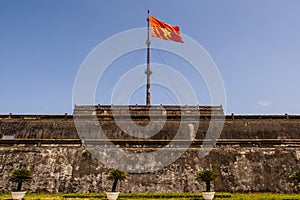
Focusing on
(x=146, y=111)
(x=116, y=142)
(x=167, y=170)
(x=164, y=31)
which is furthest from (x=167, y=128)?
(x=164, y=31)

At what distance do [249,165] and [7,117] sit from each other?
21579mm

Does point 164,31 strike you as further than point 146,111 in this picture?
No

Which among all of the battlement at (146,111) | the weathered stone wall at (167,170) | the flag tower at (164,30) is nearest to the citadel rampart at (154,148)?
the weathered stone wall at (167,170)

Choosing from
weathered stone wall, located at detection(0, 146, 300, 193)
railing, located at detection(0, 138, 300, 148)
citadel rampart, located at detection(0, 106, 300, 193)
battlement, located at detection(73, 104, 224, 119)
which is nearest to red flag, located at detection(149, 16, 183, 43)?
battlement, located at detection(73, 104, 224, 119)

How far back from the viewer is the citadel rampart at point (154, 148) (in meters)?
18.6

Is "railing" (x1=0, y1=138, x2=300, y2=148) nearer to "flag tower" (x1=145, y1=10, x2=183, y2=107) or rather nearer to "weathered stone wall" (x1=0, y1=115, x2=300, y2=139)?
"weathered stone wall" (x1=0, y1=115, x2=300, y2=139)

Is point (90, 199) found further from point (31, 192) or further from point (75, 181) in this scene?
point (31, 192)

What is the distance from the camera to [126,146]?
21406mm

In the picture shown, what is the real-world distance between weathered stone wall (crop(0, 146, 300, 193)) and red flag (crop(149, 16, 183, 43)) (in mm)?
11256

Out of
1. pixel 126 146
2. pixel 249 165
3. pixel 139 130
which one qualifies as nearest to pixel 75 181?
pixel 126 146

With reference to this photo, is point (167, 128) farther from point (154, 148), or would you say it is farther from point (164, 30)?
point (164, 30)

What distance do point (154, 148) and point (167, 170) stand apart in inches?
91.5

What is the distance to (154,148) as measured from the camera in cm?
2133

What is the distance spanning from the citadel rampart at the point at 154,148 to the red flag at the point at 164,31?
7.43m
